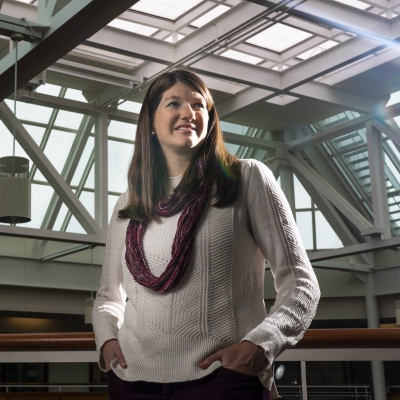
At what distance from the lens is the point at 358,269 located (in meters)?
17.6

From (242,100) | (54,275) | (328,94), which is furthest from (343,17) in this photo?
(54,275)

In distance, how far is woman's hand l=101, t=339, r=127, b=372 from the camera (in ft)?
4.84

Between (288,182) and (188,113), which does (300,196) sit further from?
(188,113)

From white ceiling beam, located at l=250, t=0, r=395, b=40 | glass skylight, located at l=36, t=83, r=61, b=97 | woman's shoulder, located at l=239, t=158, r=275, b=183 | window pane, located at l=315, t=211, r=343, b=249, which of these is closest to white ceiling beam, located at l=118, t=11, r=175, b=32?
white ceiling beam, located at l=250, t=0, r=395, b=40

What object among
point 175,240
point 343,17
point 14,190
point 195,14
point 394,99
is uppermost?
point 394,99

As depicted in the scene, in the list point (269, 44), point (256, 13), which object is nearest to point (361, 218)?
point (269, 44)

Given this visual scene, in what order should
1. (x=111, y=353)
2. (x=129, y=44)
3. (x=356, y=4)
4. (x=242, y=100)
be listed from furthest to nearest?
(x=242, y=100)
(x=129, y=44)
(x=356, y=4)
(x=111, y=353)

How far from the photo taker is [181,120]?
61.2 inches

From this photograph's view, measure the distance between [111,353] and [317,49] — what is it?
10.3 m

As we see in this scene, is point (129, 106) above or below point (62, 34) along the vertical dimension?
above

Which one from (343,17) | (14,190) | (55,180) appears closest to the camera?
(14,190)

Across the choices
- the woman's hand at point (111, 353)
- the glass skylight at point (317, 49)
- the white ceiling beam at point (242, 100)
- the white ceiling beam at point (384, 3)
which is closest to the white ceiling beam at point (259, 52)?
the glass skylight at point (317, 49)

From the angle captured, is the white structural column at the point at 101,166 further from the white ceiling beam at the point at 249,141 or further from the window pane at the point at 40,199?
the white ceiling beam at the point at 249,141

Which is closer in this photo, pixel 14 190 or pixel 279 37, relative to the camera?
pixel 14 190
